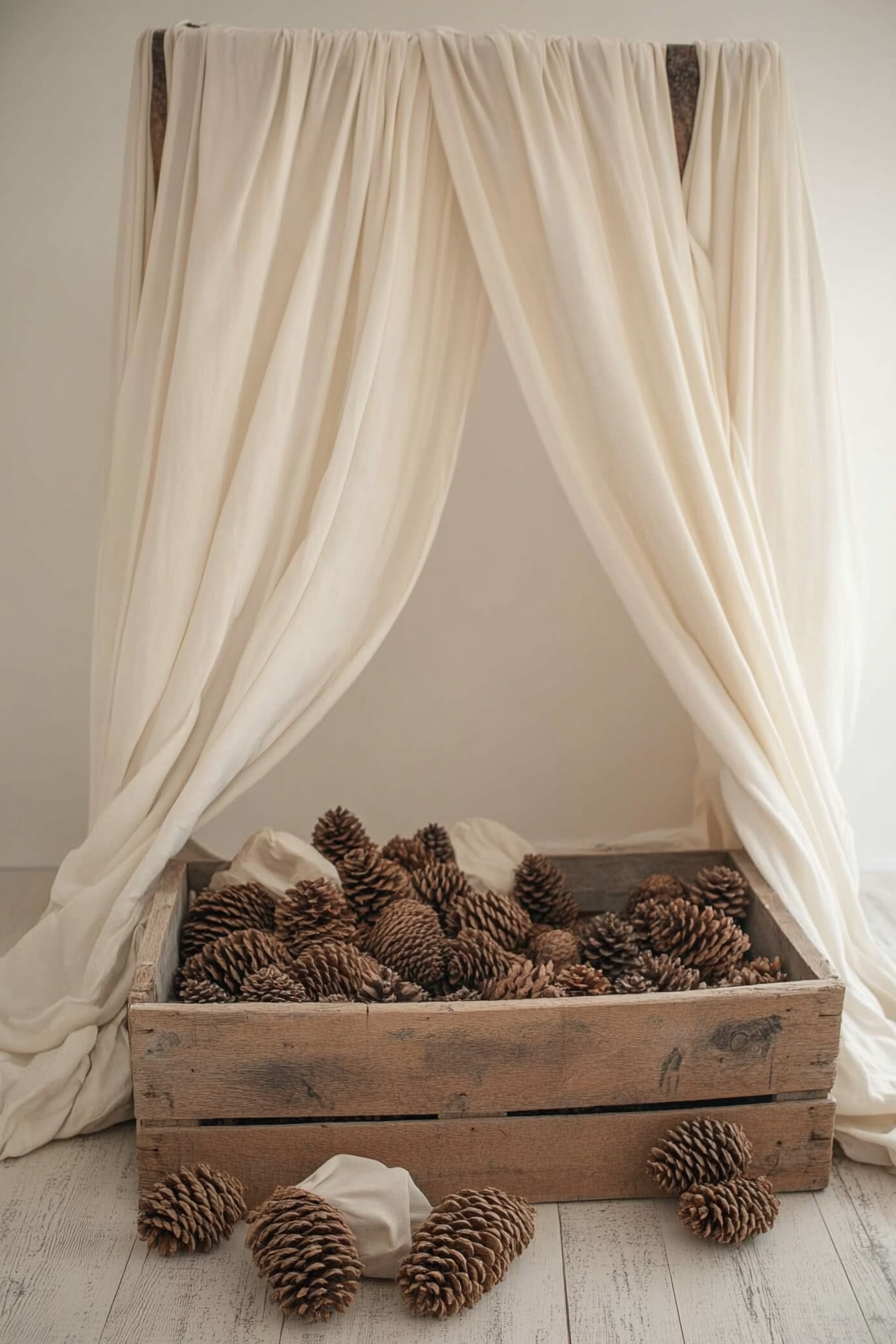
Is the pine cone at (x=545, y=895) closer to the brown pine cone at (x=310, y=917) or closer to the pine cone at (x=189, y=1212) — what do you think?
the brown pine cone at (x=310, y=917)

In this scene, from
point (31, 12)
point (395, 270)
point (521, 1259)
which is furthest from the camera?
point (31, 12)

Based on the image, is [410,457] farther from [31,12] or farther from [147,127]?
[31,12]

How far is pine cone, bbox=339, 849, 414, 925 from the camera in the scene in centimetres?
204

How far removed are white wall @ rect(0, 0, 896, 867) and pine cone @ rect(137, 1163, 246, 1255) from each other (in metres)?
1.42

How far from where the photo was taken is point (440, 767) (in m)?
2.95

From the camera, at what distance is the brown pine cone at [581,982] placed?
169cm

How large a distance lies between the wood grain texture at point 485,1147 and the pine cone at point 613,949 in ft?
0.76

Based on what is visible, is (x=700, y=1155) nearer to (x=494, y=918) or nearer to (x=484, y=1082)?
(x=484, y=1082)

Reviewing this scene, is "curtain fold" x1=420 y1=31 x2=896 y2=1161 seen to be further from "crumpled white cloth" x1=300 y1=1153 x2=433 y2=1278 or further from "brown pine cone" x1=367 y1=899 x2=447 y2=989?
"crumpled white cloth" x1=300 y1=1153 x2=433 y2=1278

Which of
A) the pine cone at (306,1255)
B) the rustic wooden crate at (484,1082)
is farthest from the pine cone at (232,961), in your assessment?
the pine cone at (306,1255)

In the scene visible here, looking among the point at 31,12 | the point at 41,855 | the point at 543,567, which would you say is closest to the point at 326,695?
the point at 543,567

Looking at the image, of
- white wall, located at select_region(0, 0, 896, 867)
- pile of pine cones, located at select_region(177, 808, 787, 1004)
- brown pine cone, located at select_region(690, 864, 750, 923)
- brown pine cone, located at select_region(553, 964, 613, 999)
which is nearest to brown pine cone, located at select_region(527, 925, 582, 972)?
pile of pine cones, located at select_region(177, 808, 787, 1004)

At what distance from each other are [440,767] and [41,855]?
0.94 m

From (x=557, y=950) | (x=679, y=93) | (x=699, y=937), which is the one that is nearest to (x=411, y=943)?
(x=557, y=950)
